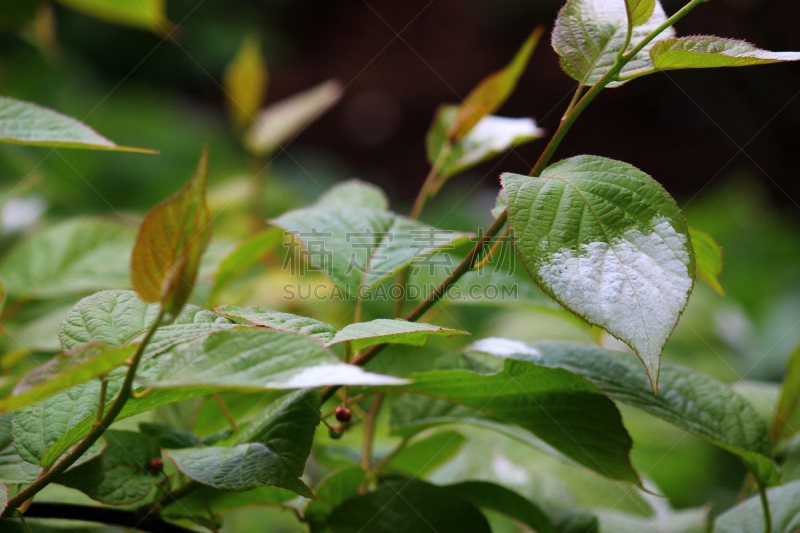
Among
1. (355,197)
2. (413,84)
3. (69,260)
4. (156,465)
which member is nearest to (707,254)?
(355,197)

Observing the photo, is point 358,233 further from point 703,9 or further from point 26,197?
point 703,9

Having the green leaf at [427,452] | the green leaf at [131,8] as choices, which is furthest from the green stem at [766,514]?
the green leaf at [131,8]

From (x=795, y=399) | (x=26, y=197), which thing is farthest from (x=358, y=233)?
(x=26, y=197)

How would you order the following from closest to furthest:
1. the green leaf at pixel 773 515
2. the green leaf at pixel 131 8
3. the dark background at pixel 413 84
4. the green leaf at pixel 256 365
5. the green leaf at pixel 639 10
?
the green leaf at pixel 256 365, the green leaf at pixel 639 10, the green leaf at pixel 773 515, the green leaf at pixel 131 8, the dark background at pixel 413 84

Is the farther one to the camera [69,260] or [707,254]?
[69,260]

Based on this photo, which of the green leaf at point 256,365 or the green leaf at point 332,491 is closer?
the green leaf at point 256,365

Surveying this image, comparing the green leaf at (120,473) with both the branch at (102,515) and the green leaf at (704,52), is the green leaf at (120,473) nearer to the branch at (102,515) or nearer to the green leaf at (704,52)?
the branch at (102,515)

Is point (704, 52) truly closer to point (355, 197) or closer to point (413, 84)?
point (355, 197)
